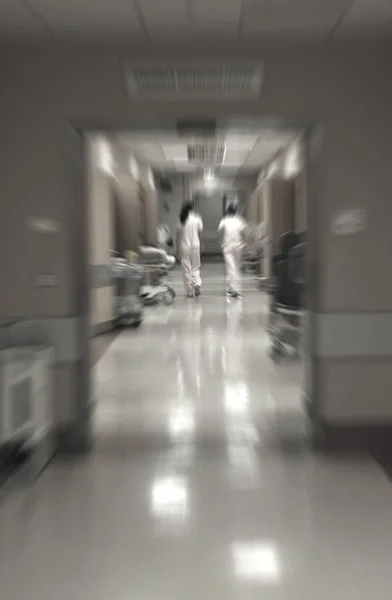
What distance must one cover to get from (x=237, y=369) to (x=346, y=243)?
282 centimetres

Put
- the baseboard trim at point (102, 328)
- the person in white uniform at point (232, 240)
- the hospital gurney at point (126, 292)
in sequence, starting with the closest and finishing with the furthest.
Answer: the baseboard trim at point (102, 328), the hospital gurney at point (126, 292), the person in white uniform at point (232, 240)

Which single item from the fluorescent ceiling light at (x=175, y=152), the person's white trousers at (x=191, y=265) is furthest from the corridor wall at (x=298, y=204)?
the person's white trousers at (x=191, y=265)

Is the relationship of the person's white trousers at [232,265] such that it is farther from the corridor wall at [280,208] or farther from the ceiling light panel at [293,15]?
the ceiling light panel at [293,15]

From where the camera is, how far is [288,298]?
6.64 meters

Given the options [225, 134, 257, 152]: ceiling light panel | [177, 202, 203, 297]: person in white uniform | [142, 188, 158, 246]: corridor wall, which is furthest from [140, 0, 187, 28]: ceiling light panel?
[177, 202, 203, 297]: person in white uniform

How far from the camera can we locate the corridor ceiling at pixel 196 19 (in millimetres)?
3207

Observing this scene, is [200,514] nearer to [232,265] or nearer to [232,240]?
[232,265]

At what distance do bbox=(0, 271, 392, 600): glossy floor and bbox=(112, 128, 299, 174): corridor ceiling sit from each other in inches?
266

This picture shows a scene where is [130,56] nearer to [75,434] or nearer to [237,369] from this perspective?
[75,434]

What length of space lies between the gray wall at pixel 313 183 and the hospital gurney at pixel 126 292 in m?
4.50

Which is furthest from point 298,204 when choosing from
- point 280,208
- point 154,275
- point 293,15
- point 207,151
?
point 293,15

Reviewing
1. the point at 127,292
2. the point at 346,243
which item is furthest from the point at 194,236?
the point at 346,243

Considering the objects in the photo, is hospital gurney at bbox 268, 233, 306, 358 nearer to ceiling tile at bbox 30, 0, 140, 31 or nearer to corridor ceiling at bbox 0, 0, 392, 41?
corridor ceiling at bbox 0, 0, 392, 41

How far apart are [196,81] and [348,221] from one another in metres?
1.26
